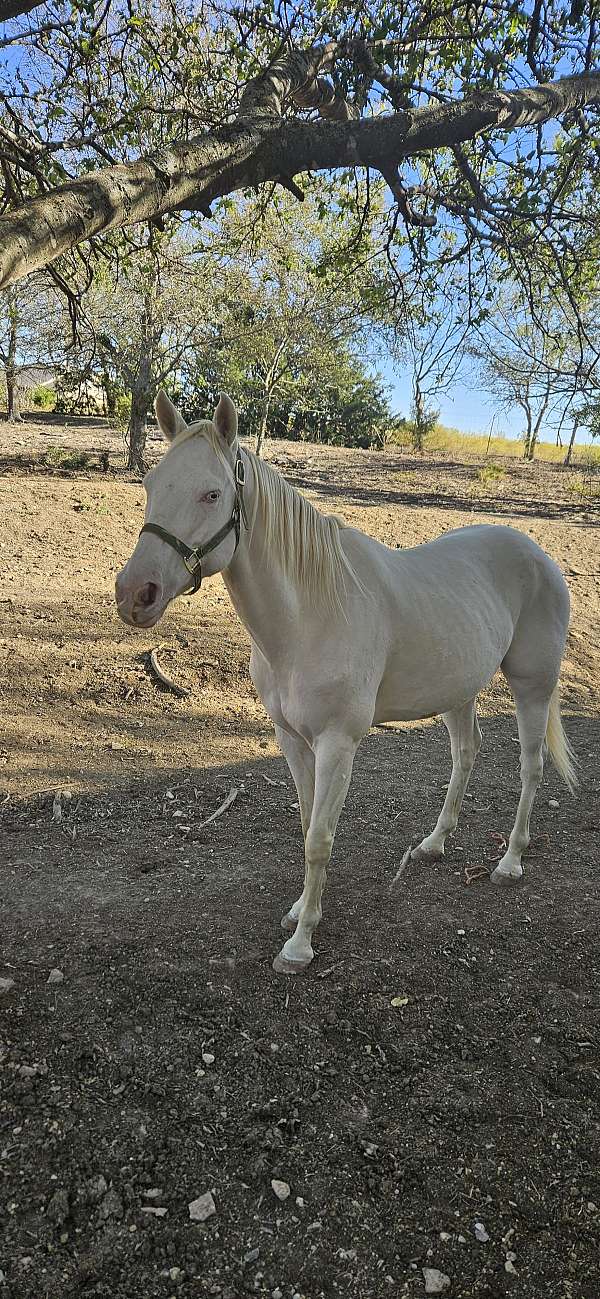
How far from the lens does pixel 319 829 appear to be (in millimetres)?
2758

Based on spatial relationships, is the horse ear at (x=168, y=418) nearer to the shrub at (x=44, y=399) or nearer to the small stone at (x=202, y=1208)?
the small stone at (x=202, y=1208)

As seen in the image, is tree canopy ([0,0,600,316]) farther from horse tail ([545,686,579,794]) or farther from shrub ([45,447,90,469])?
shrub ([45,447,90,469])

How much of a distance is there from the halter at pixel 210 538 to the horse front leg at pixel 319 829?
87 centimetres

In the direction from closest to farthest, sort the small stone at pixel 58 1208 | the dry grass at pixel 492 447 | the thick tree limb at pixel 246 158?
the small stone at pixel 58 1208 → the thick tree limb at pixel 246 158 → the dry grass at pixel 492 447

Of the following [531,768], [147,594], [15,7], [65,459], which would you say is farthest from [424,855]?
[65,459]

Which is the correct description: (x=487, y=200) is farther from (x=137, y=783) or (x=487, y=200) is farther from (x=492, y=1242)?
(x=492, y=1242)

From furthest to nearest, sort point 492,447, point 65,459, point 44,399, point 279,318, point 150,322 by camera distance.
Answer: point 492,447 < point 44,399 < point 279,318 < point 65,459 < point 150,322

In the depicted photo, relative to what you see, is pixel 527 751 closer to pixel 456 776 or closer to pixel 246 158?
pixel 456 776

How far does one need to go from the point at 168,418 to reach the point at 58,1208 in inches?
94.1

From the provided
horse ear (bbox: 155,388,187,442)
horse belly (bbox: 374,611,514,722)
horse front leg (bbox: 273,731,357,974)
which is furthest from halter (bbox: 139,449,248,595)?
horse belly (bbox: 374,611,514,722)

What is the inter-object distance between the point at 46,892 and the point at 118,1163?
1.57 m

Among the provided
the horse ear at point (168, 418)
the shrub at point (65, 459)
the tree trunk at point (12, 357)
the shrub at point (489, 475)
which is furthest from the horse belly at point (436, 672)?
the shrub at point (489, 475)

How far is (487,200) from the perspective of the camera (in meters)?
3.90

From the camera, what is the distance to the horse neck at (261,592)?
2.59 metres
